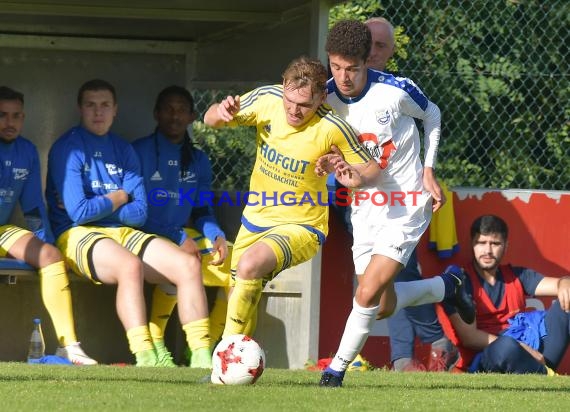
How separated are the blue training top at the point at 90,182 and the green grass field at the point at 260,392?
4.40 feet

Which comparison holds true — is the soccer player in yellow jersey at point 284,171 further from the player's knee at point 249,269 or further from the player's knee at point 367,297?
the player's knee at point 367,297

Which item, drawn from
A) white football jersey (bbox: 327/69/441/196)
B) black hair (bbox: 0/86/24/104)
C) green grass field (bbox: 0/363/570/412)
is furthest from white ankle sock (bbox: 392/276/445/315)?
black hair (bbox: 0/86/24/104)

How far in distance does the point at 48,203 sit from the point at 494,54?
5.28 meters

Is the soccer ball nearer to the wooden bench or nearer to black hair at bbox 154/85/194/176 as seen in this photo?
the wooden bench

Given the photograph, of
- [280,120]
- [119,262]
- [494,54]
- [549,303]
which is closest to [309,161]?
[280,120]

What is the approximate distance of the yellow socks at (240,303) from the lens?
7398mm

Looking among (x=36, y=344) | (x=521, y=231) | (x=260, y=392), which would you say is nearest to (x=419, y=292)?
(x=521, y=231)

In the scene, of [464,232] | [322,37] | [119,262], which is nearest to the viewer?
[119,262]

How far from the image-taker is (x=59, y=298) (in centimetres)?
877

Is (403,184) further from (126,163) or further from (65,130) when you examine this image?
(65,130)

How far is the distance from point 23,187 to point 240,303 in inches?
95.6

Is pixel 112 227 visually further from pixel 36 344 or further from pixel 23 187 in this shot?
pixel 36 344

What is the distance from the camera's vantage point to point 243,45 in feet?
34.4

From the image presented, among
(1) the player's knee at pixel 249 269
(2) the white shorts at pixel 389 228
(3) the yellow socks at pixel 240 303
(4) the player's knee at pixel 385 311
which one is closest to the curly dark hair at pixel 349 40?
(2) the white shorts at pixel 389 228
